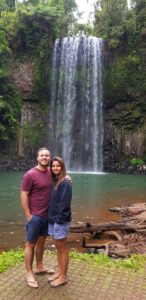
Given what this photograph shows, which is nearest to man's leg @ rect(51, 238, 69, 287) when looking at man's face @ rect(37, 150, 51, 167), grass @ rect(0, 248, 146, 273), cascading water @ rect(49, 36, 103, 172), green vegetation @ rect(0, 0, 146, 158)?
grass @ rect(0, 248, 146, 273)

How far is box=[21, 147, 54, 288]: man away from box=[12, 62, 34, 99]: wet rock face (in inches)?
973

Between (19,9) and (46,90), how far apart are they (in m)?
6.40

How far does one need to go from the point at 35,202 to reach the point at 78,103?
24.0m

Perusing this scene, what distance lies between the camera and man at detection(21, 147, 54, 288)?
437cm

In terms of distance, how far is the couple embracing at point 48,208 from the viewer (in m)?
4.27

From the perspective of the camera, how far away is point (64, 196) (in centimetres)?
424

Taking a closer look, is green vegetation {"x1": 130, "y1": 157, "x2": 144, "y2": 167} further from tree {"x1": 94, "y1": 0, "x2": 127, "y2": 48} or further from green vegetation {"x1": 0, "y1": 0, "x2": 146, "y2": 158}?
tree {"x1": 94, "y1": 0, "x2": 127, "y2": 48}

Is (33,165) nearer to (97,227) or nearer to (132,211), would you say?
(132,211)

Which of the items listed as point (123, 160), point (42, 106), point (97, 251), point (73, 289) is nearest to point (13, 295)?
point (73, 289)

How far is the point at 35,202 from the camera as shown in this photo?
442 cm

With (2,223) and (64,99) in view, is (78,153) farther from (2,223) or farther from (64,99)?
(2,223)

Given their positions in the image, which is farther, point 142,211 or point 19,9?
point 19,9

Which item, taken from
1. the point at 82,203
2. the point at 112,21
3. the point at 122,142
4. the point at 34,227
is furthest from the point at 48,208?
the point at 112,21

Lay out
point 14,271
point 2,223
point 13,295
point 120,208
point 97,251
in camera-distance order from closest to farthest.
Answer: point 13,295
point 14,271
point 97,251
point 2,223
point 120,208
